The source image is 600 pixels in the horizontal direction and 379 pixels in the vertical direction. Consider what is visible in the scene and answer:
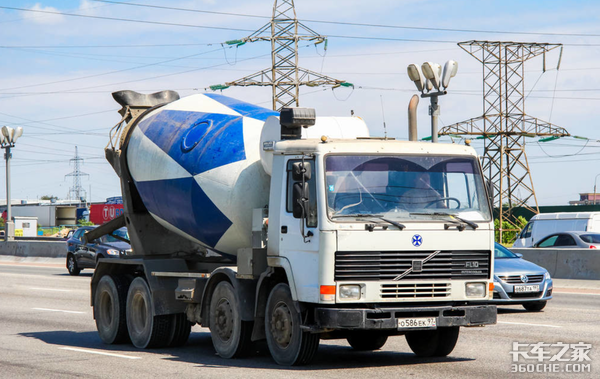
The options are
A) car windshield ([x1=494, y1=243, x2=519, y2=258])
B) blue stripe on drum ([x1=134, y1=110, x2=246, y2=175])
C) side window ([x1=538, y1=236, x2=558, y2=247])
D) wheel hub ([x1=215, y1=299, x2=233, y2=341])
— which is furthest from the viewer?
side window ([x1=538, y1=236, x2=558, y2=247])

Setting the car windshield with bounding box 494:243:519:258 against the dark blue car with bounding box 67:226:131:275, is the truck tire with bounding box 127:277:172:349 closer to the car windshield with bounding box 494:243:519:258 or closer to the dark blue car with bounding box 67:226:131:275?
the car windshield with bounding box 494:243:519:258

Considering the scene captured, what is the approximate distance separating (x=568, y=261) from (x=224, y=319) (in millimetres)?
15334

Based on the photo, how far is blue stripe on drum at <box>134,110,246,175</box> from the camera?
37.6 ft

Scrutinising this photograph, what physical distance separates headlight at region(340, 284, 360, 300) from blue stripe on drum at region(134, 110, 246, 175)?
2.67m

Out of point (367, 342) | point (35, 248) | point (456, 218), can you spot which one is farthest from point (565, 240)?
point (35, 248)

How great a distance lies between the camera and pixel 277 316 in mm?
10125

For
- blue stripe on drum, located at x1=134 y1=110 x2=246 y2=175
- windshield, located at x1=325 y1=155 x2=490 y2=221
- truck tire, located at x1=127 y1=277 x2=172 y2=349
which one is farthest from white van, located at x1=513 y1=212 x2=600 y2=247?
windshield, located at x1=325 y1=155 x2=490 y2=221

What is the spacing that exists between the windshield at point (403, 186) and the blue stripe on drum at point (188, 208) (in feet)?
7.36

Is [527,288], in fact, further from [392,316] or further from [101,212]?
[101,212]

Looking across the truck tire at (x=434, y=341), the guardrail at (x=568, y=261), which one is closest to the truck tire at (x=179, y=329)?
the truck tire at (x=434, y=341)

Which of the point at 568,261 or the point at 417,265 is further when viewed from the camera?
the point at 568,261

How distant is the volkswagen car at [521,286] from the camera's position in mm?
16531

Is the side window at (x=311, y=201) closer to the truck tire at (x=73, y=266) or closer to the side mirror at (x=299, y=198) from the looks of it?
the side mirror at (x=299, y=198)

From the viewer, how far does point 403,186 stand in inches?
385
